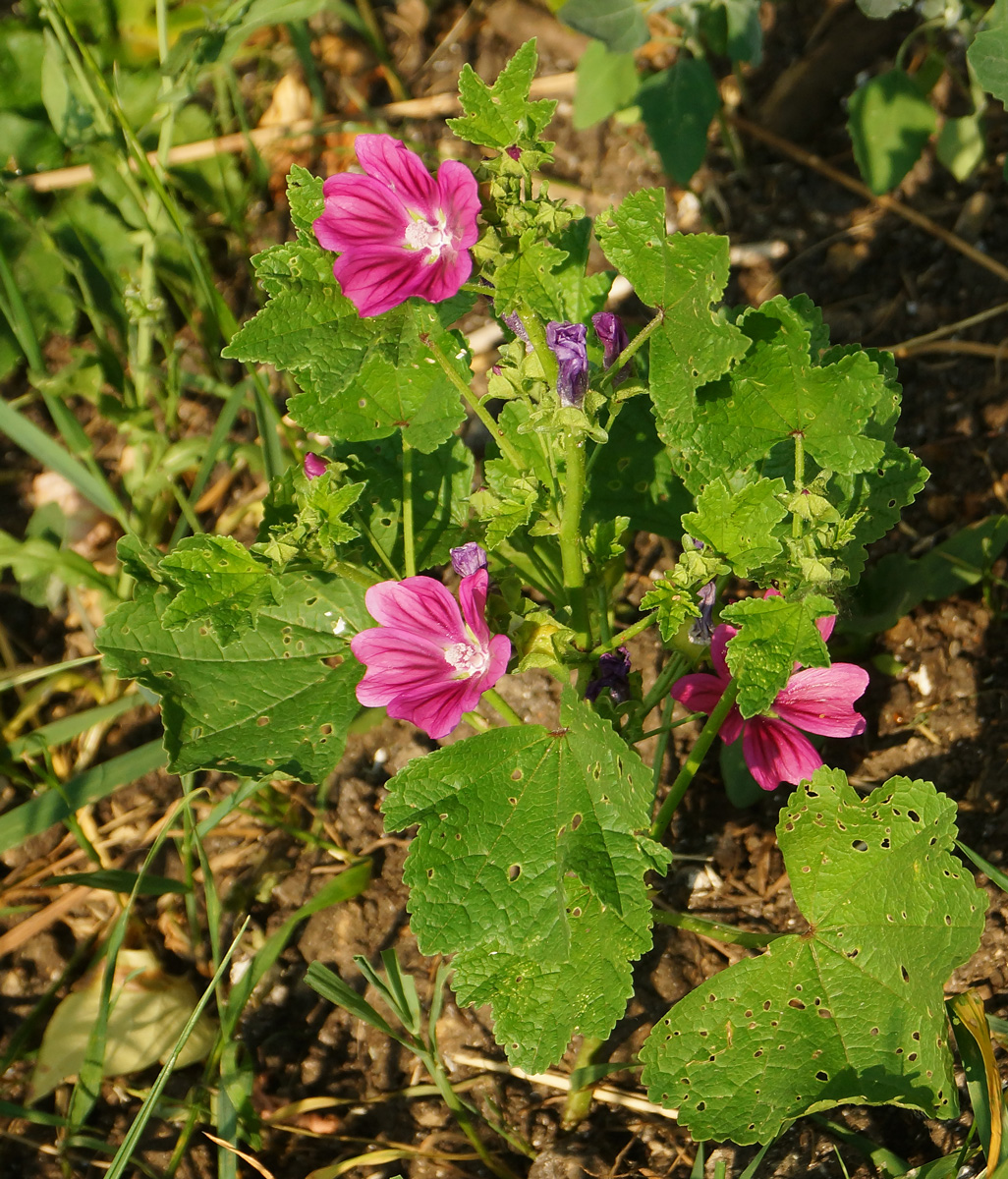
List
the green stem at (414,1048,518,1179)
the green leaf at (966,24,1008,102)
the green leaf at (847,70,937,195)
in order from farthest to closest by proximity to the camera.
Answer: the green leaf at (847,70,937,195)
the green leaf at (966,24,1008,102)
the green stem at (414,1048,518,1179)

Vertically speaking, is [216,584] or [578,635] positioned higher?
[216,584]

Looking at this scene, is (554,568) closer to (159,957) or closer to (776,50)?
(159,957)

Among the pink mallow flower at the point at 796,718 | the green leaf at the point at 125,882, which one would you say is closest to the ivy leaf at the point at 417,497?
the pink mallow flower at the point at 796,718

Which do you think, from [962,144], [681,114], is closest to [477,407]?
[681,114]

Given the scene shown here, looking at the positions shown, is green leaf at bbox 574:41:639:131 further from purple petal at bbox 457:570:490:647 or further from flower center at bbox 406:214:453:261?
purple petal at bbox 457:570:490:647

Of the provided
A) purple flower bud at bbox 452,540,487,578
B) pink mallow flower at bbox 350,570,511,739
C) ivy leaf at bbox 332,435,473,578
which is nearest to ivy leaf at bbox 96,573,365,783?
ivy leaf at bbox 332,435,473,578

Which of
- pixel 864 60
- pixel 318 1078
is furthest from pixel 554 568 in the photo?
pixel 864 60

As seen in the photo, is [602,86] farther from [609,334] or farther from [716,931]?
[716,931]
